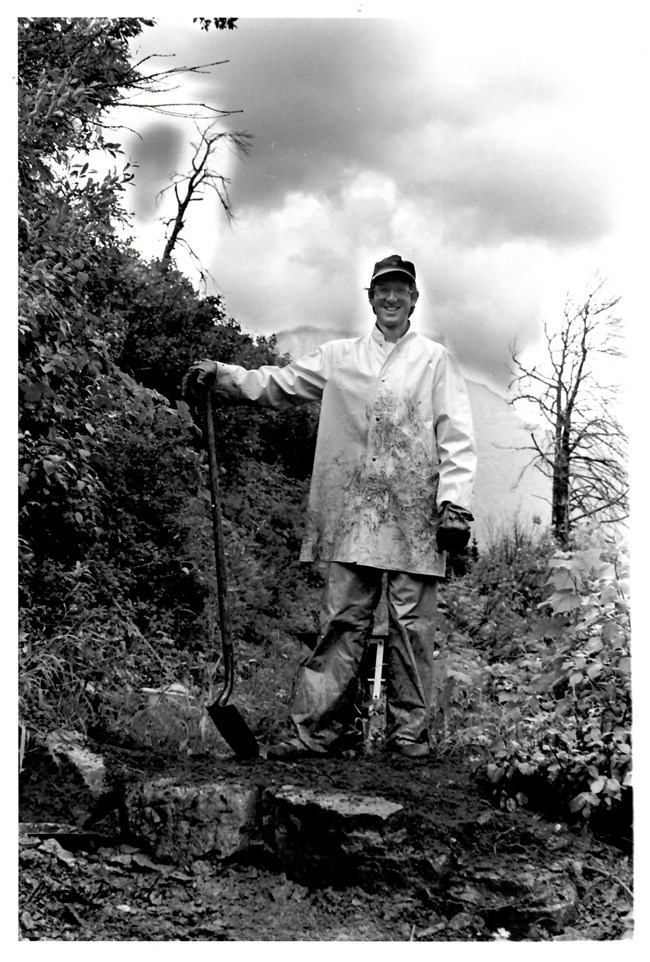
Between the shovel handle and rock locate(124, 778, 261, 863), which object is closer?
rock locate(124, 778, 261, 863)

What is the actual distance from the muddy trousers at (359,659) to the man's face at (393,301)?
102 cm

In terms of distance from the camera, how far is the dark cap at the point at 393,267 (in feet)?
12.3

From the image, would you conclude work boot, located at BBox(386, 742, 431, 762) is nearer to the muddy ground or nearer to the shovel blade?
the muddy ground

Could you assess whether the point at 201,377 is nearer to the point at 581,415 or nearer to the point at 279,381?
the point at 279,381

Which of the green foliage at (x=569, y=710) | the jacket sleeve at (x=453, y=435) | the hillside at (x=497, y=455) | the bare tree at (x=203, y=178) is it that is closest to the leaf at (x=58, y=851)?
the green foliage at (x=569, y=710)

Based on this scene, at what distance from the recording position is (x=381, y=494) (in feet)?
12.1

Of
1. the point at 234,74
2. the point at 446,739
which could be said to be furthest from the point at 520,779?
the point at 234,74

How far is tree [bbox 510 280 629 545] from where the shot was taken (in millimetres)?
4121

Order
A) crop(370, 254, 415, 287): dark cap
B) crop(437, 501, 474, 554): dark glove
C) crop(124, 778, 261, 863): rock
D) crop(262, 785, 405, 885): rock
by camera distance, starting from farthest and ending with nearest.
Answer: crop(370, 254, 415, 287): dark cap < crop(437, 501, 474, 554): dark glove < crop(124, 778, 261, 863): rock < crop(262, 785, 405, 885): rock

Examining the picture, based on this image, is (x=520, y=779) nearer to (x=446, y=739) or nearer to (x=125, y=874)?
(x=446, y=739)

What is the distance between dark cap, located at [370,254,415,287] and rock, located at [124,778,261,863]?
81.0 inches

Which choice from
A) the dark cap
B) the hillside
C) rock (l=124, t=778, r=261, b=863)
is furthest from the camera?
the hillside

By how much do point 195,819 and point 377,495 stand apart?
1.39 meters

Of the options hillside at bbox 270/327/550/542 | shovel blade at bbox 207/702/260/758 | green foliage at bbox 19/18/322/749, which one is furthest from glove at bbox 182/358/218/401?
shovel blade at bbox 207/702/260/758
